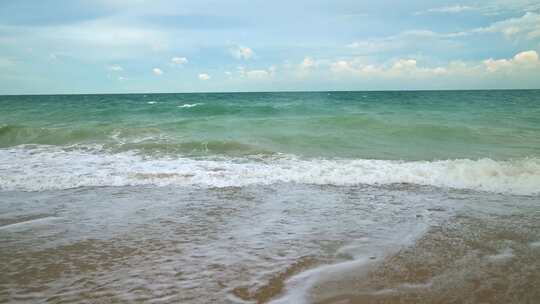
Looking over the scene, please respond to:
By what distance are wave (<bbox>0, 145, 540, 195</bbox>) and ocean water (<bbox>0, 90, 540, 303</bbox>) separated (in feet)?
0.18

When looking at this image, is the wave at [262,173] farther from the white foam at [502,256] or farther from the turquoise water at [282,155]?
the white foam at [502,256]

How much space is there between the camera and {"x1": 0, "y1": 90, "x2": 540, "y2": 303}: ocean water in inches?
144

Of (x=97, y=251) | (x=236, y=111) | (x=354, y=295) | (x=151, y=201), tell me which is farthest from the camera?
(x=236, y=111)

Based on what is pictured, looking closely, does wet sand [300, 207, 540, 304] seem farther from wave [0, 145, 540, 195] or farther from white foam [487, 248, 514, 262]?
wave [0, 145, 540, 195]

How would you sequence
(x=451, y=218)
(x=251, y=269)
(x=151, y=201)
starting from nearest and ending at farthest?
(x=251, y=269) < (x=451, y=218) < (x=151, y=201)

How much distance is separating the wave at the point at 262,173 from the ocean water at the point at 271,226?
54 mm

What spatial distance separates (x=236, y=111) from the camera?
31328mm

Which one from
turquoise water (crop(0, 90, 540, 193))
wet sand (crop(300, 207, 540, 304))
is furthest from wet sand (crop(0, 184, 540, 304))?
turquoise water (crop(0, 90, 540, 193))

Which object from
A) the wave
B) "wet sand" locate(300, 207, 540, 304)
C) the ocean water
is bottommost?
"wet sand" locate(300, 207, 540, 304)

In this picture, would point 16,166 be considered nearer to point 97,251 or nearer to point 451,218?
point 97,251

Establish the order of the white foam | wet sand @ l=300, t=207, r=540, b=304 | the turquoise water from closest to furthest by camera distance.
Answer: wet sand @ l=300, t=207, r=540, b=304 → the white foam → the turquoise water

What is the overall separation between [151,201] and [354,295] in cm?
466

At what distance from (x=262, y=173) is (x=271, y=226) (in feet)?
12.7

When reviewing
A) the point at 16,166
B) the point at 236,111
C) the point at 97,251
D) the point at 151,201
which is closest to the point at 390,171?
the point at 151,201
